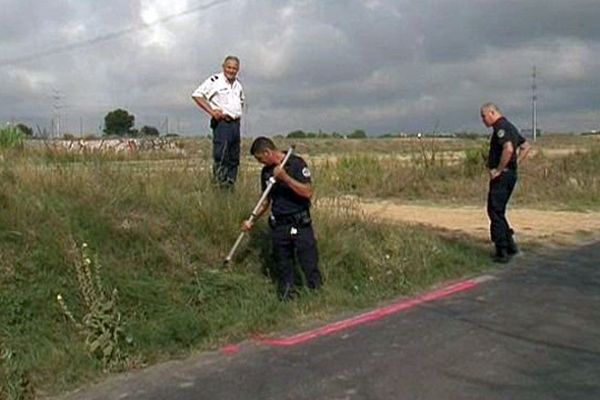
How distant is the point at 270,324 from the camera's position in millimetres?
6988

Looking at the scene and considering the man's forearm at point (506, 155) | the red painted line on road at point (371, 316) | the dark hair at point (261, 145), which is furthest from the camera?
the man's forearm at point (506, 155)

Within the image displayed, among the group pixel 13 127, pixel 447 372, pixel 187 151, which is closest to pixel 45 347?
pixel 447 372

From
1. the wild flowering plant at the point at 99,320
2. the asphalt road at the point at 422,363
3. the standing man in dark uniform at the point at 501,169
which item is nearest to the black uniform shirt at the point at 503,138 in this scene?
the standing man in dark uniform at the point at 501,169

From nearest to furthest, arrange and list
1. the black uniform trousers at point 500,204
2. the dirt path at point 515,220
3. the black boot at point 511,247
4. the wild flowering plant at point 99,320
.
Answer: the wild flowering plant at point 99,320 → the black uniform trousers at point 500,204 → the black boot at point 511,247 → the dirt path at point 515,220

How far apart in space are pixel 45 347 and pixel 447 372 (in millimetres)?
3145

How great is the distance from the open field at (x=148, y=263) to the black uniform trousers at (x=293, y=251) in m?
0.21

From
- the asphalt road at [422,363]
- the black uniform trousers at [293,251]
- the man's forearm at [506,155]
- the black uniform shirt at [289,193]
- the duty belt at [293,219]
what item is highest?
the man's forearm at [506,155]

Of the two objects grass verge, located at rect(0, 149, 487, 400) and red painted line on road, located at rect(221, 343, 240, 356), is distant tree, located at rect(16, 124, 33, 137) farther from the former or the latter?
red painted line on road, located at rect(221, 343, 240, 356)

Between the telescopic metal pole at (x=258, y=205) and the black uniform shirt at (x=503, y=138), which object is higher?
the black uniform shirt at (x=503, y=138)

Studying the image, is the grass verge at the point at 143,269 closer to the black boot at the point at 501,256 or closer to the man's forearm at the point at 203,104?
the black boot at the point at 501,256

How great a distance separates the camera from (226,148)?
9.65 m

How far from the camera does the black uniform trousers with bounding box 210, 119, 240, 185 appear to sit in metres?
9.59

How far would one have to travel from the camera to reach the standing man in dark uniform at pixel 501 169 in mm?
10070

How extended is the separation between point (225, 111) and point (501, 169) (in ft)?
12.2
